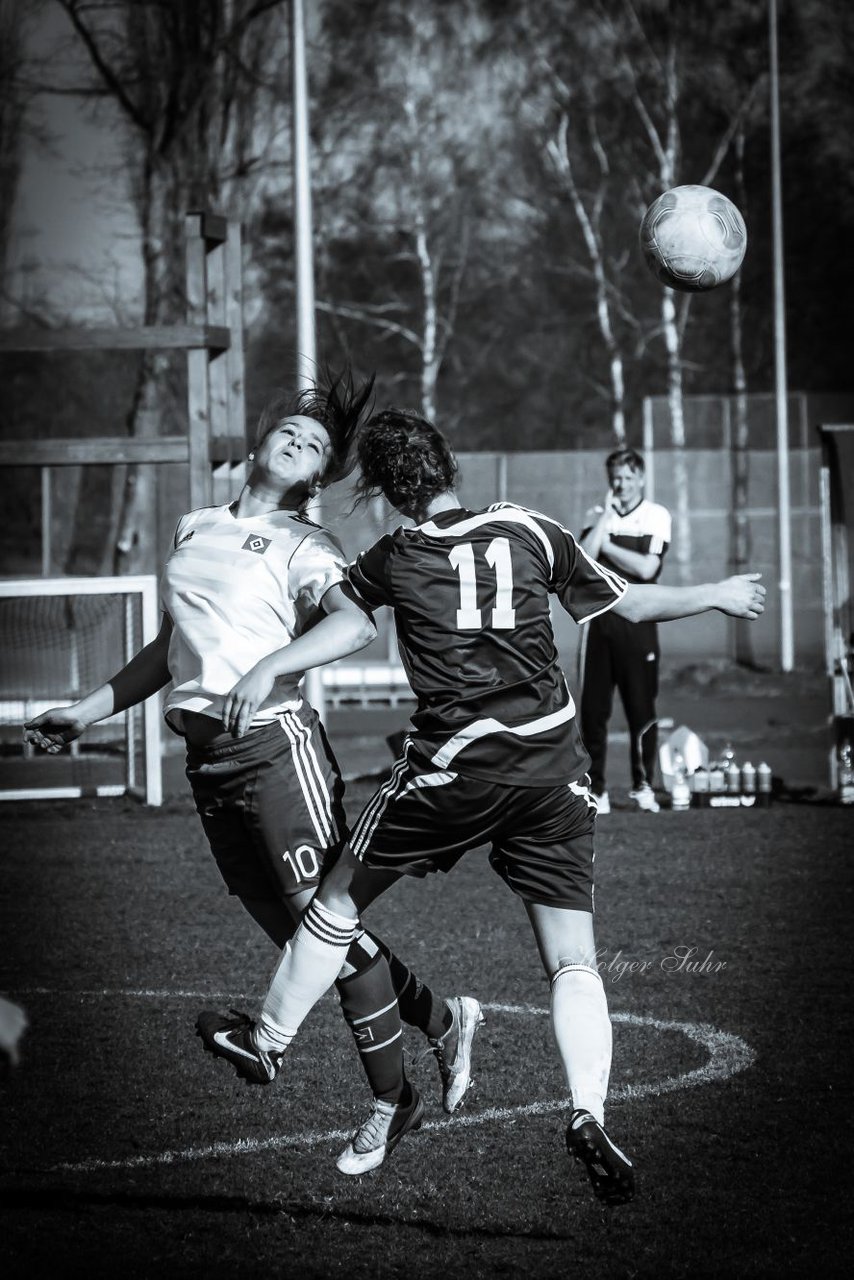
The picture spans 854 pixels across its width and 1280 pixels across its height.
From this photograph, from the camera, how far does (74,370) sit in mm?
30094

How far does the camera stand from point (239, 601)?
4.11 m

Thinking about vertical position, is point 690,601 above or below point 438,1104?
above

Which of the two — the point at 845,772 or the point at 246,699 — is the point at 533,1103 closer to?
the point at 246,699

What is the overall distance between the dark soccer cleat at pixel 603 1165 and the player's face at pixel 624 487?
670 centimetres

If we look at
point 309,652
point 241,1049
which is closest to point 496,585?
point 309,652

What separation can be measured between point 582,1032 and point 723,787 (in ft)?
22.4

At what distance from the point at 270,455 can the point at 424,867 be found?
4.01 ft

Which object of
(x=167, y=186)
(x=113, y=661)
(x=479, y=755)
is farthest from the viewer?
(x=167, y=186)

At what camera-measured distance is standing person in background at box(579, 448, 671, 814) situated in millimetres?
9797

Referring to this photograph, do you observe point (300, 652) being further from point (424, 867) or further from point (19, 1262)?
point (19, 1262)

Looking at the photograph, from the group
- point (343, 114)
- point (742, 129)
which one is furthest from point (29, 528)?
point (742, 129)

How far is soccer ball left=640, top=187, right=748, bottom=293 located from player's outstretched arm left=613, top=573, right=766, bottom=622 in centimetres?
210

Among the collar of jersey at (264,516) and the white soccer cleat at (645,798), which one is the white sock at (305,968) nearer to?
the collar of jersey at (264,516)

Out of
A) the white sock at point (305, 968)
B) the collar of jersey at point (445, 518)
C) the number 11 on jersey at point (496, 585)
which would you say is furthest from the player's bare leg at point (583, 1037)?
the collar of jersey at point (445, 518)
